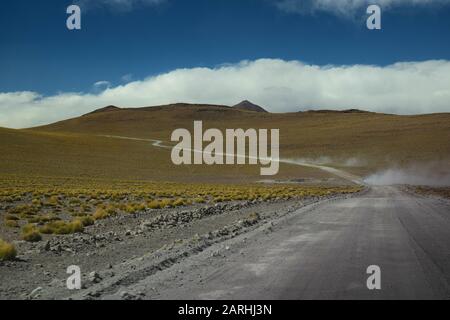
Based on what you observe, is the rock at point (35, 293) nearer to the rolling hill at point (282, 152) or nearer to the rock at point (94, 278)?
the rock at point (94, 278)

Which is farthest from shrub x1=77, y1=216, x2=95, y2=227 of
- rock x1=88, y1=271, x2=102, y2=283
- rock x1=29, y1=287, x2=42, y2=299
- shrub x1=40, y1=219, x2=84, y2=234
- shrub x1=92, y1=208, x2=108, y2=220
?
rock x1=29, y1=287, x2=42, y2=299

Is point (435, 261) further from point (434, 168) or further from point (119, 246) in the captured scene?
point (434, 168)

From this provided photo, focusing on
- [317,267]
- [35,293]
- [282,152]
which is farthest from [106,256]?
[282,152]

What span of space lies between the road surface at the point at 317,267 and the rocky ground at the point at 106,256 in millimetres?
574

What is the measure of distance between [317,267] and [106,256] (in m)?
5.27

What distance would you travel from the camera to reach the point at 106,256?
11805 millimetres

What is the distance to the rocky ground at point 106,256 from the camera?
26.3 ft

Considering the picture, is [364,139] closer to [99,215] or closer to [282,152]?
[282,152]

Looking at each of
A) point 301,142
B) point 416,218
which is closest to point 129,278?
point 416,218

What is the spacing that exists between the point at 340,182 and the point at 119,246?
58159 mm

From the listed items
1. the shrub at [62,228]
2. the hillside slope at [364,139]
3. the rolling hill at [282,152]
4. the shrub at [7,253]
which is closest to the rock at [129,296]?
the shrub at [7,253]

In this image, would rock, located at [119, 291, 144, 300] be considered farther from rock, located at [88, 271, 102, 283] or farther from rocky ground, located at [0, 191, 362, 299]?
rock, located at [88, 271, 102, 283]

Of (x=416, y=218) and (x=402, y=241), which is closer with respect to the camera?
(x=402, y=241)

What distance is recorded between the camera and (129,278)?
8477 mm
